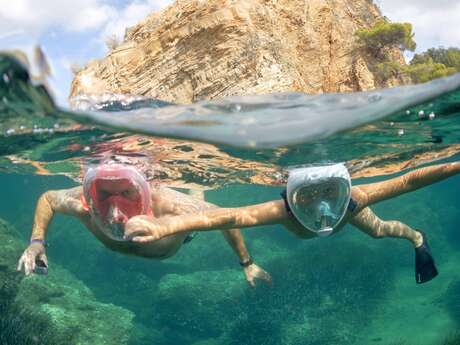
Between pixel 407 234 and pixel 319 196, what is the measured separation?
414 centimetres

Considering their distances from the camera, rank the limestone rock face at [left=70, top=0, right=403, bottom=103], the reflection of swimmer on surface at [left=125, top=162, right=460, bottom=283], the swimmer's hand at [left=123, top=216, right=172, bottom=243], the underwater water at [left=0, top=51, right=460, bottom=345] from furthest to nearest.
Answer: the limestone rock face at [left=70, top=0, right=403, bottom=103] < the underwater water at [left=0, top=51, right=460, bottom=345] < the reflection of swimmer on surface at [left=125, top=162, right=460, bottom=283] < the swimmer's hand at [left=123, top=216, right=172, bottom=243]

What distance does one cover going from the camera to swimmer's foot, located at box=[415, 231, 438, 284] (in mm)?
9523

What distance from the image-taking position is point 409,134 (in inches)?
467

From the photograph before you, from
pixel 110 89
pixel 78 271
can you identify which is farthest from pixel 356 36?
pixel 78 271

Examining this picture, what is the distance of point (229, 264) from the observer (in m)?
→ 21.8

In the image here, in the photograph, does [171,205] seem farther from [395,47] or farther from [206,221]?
[395,47]

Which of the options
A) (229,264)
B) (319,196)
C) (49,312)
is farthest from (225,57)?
(229,264)

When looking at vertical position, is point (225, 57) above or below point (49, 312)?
above

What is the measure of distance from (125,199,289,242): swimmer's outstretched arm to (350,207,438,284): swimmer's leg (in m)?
2.98

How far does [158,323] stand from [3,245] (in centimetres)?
778

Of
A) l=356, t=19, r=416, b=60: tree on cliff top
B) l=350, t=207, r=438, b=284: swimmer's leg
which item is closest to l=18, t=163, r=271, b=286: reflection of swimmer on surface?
l=350, t=207, r=438, b=284: swimmer's leg

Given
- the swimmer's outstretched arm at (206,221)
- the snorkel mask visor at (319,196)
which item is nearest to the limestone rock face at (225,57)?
the snorkel mask visor at (319,196)

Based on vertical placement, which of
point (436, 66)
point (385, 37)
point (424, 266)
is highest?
point (385, 37)

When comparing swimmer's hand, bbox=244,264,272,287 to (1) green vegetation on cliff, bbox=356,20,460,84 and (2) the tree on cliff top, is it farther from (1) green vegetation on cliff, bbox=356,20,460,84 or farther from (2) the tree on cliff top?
(2) the tree on cliff top
